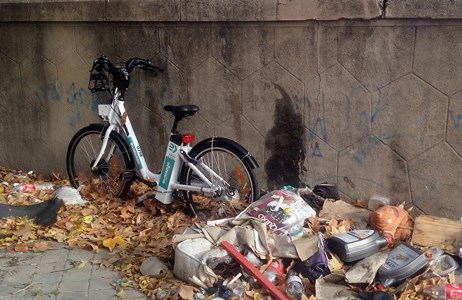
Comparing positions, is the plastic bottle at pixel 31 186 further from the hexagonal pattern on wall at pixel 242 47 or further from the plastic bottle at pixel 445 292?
the plastic bottle at pixel 445 292

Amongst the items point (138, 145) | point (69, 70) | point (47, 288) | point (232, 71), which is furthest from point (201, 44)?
point (47, 288)

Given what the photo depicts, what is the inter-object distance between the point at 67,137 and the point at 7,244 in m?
1.97

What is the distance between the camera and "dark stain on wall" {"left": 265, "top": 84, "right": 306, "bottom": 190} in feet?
17.3

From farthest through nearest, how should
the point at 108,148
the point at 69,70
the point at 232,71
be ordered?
the point at 69,70 < the point at 108,148 < the point at 232,71

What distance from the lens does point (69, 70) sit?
21.7 feet

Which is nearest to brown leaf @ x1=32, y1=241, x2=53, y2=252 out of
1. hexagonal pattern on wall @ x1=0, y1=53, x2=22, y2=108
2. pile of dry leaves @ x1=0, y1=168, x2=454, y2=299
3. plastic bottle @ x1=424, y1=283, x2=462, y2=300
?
pile of dry leaves @ x1=0, y1=168, x2=454, y2=299

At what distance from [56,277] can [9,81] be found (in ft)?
11.3

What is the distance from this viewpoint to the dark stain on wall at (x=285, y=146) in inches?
207

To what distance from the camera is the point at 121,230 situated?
5.30 m

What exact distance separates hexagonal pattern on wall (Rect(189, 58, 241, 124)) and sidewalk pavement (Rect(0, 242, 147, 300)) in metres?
1.70

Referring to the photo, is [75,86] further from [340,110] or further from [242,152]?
[340,110]

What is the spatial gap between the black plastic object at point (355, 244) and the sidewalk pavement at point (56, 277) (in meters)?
1.42

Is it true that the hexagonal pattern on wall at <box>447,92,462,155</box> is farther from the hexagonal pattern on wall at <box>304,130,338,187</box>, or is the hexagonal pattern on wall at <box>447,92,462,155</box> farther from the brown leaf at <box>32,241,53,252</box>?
the brown leaf at <box>32,241,53,252</box>

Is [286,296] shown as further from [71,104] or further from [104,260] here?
[71,104]
